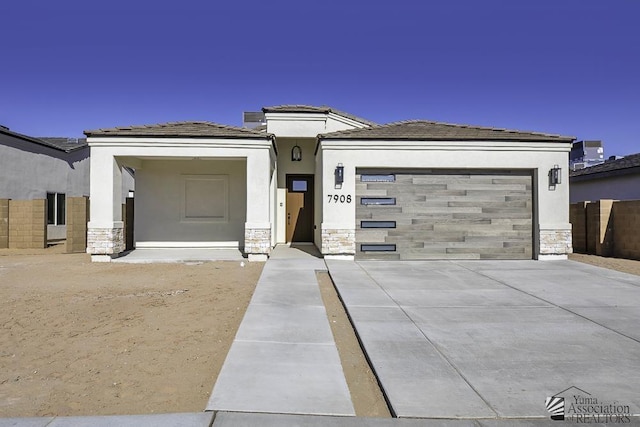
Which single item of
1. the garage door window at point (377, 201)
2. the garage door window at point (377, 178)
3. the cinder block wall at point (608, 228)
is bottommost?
the cinder block wall at point (608, 228)

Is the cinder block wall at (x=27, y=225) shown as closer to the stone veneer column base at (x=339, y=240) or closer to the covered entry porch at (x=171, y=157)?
the covered entry porch at (x=171, y=157)

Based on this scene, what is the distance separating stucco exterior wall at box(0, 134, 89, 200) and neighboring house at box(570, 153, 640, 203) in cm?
2530

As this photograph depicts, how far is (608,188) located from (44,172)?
1015 inches

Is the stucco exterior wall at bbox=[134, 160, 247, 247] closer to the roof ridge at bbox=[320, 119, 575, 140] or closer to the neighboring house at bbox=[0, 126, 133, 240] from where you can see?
the roof ridge at bbox=[320, 119, 575, 140]

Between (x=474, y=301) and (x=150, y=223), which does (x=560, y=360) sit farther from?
(x=150, y=223)

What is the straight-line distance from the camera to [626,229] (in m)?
12.4

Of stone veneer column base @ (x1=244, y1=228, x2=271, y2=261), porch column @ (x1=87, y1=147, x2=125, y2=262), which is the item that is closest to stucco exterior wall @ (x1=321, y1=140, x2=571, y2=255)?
stone veneer column base @ (x1=244, y1=228, x2=271, y2=261)

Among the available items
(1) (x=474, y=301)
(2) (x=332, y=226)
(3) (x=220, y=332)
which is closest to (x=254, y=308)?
(3) (x=220, y=332)

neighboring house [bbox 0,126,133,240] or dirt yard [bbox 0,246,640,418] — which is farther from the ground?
neighboring house [bbox 0,126,133,240]

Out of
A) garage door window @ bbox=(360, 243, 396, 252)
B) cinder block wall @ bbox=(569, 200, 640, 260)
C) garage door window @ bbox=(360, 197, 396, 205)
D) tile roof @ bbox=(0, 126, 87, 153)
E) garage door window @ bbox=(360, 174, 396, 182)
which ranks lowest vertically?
garage door window @ bbox=(360, 243, 396, 252)

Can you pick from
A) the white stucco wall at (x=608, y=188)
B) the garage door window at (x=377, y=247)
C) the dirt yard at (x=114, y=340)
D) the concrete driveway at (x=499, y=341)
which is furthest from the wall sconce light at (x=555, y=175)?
the dirt yard at (x=114, y=340)

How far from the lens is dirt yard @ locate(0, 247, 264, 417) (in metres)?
3.44

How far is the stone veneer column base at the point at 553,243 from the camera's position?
11398 millimetres

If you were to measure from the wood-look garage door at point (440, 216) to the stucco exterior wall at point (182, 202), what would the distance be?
5241mm
